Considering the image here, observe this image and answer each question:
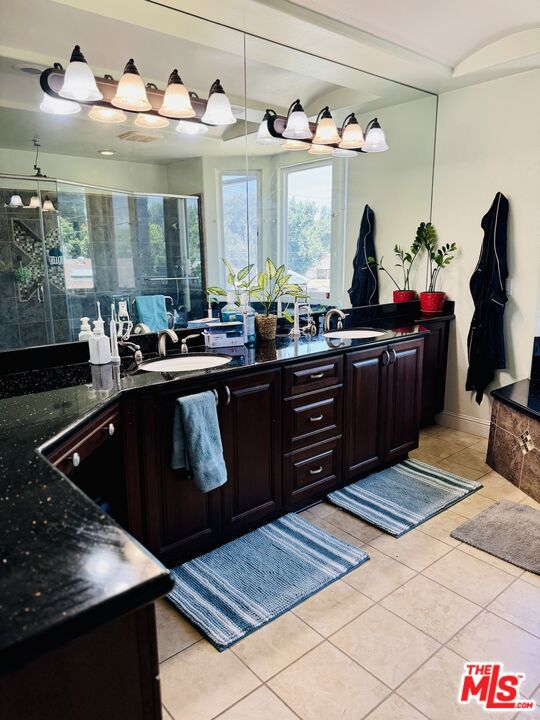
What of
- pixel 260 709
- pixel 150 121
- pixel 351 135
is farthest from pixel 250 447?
pixel 351 135

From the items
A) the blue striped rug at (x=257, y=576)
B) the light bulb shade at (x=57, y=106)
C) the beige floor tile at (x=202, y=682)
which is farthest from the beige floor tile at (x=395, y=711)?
the light bulb shade at (x=57, y=106)

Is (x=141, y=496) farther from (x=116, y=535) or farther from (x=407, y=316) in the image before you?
(x=407, y=316)

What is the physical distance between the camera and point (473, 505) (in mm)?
2834

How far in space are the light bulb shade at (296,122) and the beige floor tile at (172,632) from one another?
8.34 feet

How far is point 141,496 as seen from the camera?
2.05 metres

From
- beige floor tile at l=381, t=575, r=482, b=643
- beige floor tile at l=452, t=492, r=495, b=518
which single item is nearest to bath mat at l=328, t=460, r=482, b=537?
beige floor tile at l=452, t=492, r=495, b=518

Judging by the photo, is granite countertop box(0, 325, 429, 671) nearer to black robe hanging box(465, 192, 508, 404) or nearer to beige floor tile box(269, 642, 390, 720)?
beige floor tile box(269, 642, 390, 720)

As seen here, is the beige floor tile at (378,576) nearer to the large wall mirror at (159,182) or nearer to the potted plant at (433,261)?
the large wall mirror at (159,182)

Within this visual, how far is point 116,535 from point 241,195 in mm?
2446

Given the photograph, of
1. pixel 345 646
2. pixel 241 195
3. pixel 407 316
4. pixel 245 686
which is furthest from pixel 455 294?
pixel 245 686

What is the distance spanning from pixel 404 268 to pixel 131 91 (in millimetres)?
2485

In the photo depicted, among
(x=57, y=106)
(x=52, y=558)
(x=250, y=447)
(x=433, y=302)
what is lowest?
(x=250, y=447)

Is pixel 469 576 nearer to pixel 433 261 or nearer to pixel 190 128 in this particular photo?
pixel 433 261

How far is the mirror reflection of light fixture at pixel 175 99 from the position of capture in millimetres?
2428
